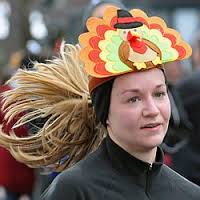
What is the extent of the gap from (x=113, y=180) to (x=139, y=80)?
415 mm

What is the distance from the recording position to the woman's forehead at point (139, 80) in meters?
3.55

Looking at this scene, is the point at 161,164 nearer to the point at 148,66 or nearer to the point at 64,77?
the point at 148,66

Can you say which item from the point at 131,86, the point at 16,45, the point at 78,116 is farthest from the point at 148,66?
the point at 16,45

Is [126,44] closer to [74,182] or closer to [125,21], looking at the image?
[125,21]

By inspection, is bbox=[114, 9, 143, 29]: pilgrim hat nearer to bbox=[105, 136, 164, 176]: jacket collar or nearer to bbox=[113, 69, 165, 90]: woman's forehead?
bbox=[113, 69, 165, 90]: woman's forehead

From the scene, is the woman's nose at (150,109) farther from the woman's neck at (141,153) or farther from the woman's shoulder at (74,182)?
the woman's shoulder at (74,182)

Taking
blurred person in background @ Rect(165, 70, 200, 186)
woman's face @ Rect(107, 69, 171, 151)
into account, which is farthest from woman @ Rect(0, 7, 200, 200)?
blurred person in background @ Rect(165, 70, 200, 186)

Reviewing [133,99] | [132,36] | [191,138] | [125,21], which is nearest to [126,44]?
[132,36]

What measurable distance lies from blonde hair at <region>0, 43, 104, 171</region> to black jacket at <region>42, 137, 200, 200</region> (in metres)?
0.36

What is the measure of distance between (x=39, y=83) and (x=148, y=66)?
2.44ft

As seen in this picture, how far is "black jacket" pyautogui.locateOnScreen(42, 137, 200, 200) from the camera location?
11.6ft

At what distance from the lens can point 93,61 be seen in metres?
3.64

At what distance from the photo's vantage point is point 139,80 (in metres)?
3.55

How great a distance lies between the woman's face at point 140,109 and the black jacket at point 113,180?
0.08 m
